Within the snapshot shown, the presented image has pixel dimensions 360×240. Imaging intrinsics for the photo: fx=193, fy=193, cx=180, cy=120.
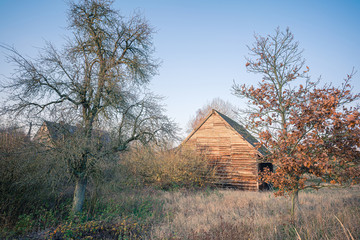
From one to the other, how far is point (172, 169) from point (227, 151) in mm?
4658

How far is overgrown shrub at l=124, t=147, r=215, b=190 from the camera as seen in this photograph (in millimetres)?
13602

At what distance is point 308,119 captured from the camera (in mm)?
4648

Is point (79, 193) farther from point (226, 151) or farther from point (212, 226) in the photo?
point (226, 151)

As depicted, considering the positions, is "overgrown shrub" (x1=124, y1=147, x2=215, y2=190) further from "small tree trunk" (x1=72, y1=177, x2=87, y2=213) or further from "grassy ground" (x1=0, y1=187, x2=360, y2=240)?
"small tree trunk" (x1=72, y1=177, x2=87, y2=213)

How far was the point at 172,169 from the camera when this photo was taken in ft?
45.2

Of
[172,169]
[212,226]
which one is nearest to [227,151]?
[172,169]

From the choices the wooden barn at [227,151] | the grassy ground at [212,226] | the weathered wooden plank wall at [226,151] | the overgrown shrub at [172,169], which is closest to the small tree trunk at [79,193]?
the grassy ground at [212,226]

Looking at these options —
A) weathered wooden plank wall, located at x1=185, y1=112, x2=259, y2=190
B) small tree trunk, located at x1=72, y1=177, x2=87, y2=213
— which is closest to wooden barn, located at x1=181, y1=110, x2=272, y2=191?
weathered wooden plank wall, located at x1=185, y1=112, x2=259, y2=190

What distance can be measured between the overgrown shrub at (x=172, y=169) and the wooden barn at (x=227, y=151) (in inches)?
42.8

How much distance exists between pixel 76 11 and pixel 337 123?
430 inches

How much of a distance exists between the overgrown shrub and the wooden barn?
1088 mm

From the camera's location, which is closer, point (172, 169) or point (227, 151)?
point (172, 169)

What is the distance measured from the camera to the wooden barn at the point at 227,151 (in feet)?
46.9

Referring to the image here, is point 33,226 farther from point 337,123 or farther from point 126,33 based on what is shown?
point 337,123
